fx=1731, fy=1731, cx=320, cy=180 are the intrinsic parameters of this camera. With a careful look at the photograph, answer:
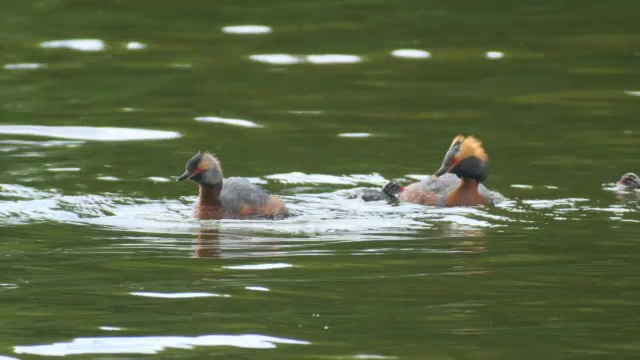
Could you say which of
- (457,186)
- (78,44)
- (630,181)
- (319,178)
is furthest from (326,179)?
(78,44)

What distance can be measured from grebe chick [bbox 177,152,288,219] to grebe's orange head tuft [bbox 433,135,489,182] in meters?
1.84

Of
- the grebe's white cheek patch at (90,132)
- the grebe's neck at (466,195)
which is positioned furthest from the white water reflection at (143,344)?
the grebe's white cheek patch at (90,132)

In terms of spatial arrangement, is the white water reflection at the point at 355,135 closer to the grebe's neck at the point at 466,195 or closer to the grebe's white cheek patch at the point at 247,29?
the grebe's neck at the point at 466,195

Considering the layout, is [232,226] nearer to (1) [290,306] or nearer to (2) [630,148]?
(1) [290,306]

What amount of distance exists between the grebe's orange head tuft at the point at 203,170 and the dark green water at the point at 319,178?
1.37 feet

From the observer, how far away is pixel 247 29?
2662 centimetres

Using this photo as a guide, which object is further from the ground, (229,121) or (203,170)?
(229,121)

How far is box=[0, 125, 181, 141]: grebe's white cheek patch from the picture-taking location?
19250mm

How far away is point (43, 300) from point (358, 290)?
6.49ft

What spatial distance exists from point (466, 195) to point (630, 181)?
4.95 feet

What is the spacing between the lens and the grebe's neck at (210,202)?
14.9 m

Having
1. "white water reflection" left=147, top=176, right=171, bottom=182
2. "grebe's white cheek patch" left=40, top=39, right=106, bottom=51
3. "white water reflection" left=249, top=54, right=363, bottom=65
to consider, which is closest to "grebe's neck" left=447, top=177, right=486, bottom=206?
"white water reflection" left=147, top=176, right=171, bottom=182

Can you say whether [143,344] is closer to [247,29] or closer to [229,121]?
[229,121]

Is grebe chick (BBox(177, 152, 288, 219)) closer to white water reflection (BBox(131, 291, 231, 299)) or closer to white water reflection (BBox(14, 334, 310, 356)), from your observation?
white water reflection (BBox(131, 291, 231, 299))
